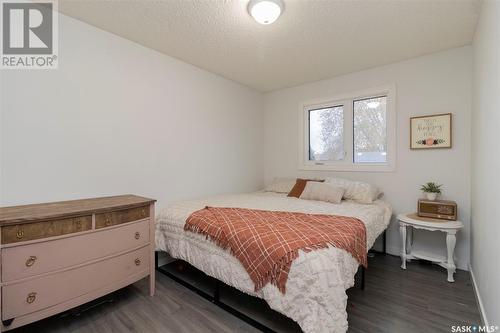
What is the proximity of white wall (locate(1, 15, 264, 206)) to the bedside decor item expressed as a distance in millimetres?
2437

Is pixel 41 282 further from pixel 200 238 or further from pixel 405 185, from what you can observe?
pixel 405 185

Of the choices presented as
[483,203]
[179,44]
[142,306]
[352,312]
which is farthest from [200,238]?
[483,203]

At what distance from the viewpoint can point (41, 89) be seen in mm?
1887

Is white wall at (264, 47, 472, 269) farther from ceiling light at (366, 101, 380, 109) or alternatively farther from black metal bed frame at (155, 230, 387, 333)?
black metal bed frame at (155, 230, 387, 333)

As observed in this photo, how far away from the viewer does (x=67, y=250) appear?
156cm

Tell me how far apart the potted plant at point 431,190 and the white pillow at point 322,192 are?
2.85 ft

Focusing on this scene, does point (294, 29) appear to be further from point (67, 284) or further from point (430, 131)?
point (67, 284)

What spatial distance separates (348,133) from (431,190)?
1.21 meters

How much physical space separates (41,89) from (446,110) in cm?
396

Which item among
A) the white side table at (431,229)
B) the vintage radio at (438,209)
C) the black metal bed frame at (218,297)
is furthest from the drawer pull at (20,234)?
the vintage radio at (438,209)

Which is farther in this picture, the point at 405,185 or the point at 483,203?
the point at 405,185

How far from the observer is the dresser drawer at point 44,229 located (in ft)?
4.43

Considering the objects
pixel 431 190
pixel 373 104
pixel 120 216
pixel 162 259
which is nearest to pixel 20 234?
pixel 120 216

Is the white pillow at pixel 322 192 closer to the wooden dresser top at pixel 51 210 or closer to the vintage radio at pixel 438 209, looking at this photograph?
the vintage radio at pixel 438 209
